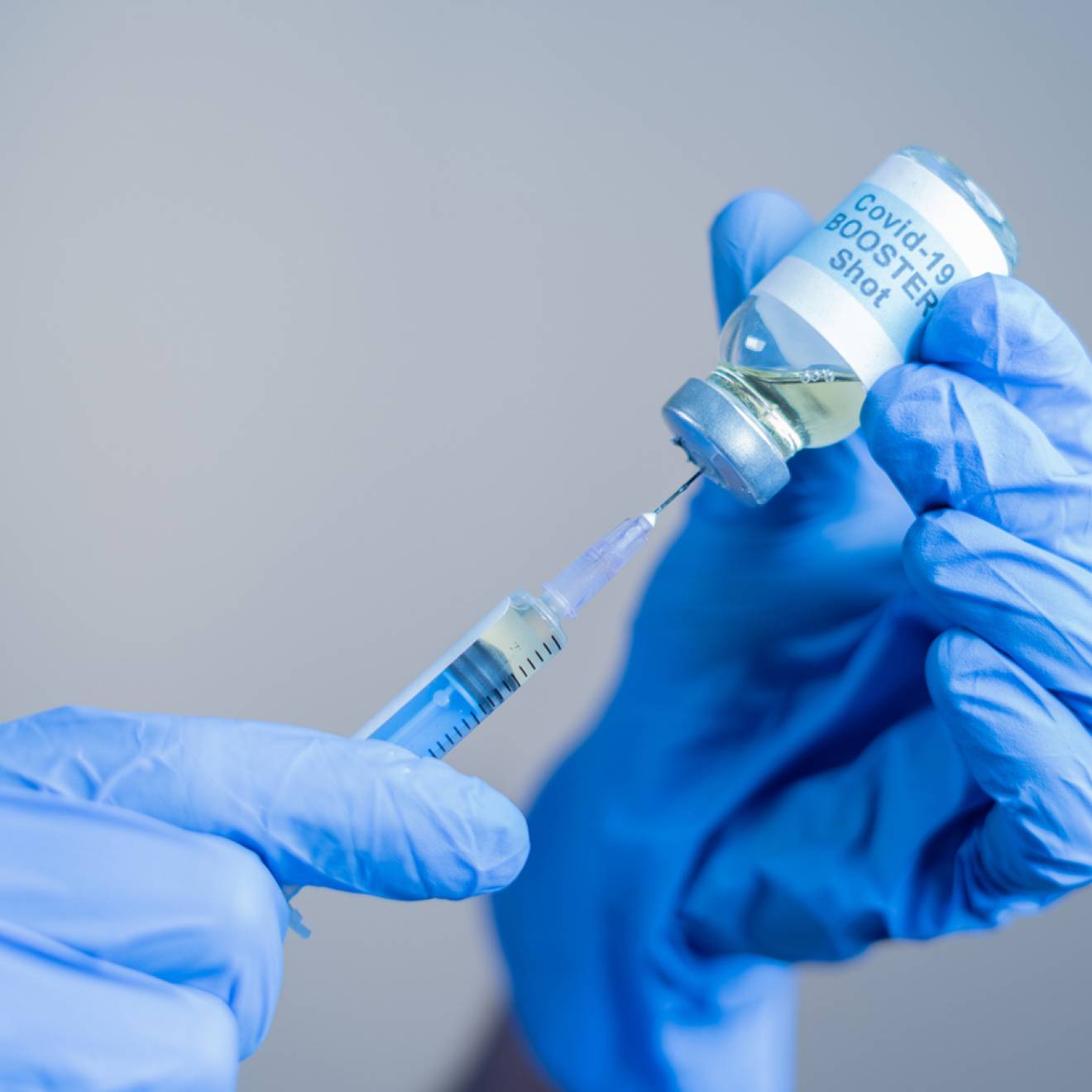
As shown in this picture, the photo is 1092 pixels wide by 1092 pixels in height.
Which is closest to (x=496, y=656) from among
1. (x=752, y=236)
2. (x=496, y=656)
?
(x=496, y=656)

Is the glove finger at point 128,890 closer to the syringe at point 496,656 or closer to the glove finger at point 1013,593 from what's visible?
the syringe at point 496,656

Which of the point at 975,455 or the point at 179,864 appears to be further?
the point at 975,455

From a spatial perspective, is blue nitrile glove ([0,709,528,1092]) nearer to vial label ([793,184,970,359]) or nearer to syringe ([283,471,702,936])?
syringe ([283,471,702,936])

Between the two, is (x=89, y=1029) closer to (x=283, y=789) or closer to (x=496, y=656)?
(x=283, y=789)

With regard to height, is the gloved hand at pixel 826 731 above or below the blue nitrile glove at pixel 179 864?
below

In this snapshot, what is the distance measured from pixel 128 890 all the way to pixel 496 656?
360 millimetres

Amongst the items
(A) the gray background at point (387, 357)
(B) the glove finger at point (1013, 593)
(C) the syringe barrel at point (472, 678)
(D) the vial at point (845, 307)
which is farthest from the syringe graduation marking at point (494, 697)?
(A) the gray background at point (387, 357)

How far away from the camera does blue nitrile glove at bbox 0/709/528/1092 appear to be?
780 mm

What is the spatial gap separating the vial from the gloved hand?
3cm

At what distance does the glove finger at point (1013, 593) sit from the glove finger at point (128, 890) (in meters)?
0.62

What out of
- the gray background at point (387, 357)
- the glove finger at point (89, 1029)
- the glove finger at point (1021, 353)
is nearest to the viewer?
the glove finger at point (89, 1029)

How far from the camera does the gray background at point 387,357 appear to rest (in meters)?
1.69

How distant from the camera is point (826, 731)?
1.23 meters

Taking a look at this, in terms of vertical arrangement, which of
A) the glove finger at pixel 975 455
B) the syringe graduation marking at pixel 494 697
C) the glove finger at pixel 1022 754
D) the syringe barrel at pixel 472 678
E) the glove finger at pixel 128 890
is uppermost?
the glove finger at pixel 128 890
